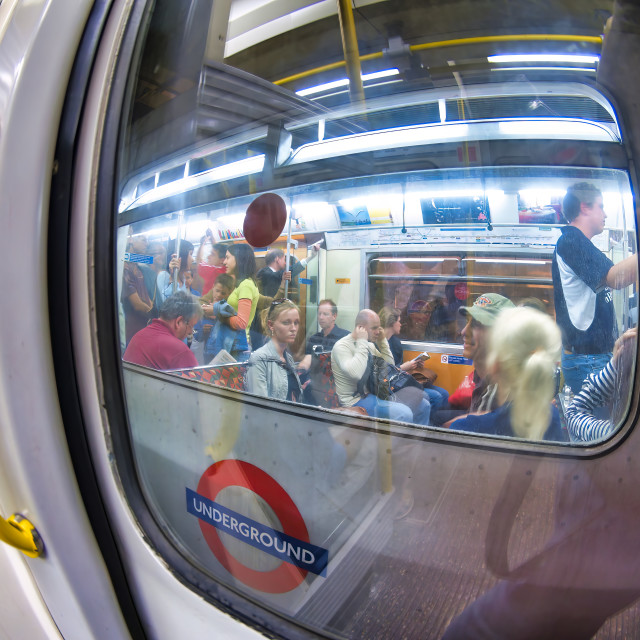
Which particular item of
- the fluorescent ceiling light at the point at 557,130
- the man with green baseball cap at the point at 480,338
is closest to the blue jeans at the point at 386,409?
the man with green baseball cap at the point at 480,338

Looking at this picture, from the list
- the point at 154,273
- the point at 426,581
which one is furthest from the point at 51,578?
the point at 426,581

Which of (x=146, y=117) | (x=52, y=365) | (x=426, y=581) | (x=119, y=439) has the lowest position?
(x=426, y=581)

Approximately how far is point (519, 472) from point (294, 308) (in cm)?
66

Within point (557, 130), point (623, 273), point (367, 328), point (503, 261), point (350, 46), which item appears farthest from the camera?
point (367, 328)

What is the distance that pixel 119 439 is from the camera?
2.95ft

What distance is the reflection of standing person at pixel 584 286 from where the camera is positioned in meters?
0.81

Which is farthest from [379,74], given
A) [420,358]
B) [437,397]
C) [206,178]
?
[437,397]

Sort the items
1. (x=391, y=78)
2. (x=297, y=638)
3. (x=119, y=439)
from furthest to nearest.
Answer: (x=391, y=78), (x=119, y=439), (x=297, y=638)

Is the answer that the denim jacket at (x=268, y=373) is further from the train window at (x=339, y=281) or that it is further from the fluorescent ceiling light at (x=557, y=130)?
the fluorescent ceiling light at (x=557, y=130)

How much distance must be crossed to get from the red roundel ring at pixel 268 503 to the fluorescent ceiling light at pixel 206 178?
59 cm

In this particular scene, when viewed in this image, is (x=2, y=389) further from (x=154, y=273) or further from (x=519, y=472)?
(x=519, y=472)

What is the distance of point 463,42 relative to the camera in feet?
3.08

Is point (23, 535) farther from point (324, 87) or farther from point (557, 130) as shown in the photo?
point (557, 130)

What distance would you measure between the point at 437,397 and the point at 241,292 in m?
0.58
